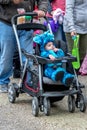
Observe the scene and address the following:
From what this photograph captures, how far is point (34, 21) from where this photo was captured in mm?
6820

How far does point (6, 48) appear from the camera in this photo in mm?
6469

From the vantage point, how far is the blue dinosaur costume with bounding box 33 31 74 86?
5445 mm

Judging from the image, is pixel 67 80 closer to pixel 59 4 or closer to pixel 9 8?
pixel 9 8

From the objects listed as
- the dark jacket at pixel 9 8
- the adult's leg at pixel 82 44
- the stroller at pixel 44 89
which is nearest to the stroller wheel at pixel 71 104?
the stroller at pixel 44 89

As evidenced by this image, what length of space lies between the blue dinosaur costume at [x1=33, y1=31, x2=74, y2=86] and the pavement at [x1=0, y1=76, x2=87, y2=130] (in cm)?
47

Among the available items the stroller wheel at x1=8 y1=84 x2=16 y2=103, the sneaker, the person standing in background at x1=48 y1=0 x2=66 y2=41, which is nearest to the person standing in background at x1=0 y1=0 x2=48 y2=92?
the sneaker

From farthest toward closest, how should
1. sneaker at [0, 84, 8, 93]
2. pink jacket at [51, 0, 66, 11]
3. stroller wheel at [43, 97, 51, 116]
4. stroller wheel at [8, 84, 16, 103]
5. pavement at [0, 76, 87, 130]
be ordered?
1. pink jacket at [51, 0, 66, 11]
2. sneaker at [0, 84, 8, 93]
3. stroller wheel at [8, 84, 16, 103]
4. stroller wheel at [43, 97, 51, 116]
5. pavement at [0, 76, 87, 130]

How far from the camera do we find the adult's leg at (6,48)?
6.42 metres

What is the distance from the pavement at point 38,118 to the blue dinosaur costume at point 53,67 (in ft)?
1.54

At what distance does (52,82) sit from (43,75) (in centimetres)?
17

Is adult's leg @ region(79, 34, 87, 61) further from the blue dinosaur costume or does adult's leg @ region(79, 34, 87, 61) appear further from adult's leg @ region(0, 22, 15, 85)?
the blue dinosaur costume

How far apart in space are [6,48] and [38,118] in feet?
4.67

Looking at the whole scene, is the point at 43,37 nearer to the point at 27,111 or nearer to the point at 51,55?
the point at 51,55

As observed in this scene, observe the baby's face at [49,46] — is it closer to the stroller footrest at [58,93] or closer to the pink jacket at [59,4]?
the stroller footrest at [58,93]
